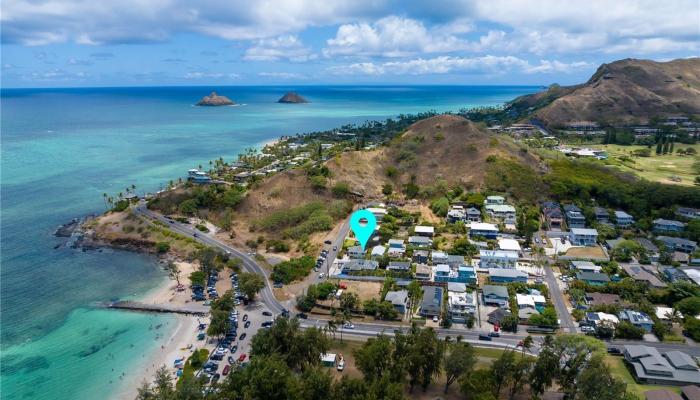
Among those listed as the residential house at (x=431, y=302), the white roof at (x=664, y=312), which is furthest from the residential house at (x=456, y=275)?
the white roof at (x=664, y=312)

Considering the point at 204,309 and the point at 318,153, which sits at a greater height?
the point at 318,153

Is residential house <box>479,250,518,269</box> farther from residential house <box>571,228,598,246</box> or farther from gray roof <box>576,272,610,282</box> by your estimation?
residential house <box>571,228,598,246</box>

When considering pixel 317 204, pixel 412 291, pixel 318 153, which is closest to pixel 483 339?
pixel 412 291

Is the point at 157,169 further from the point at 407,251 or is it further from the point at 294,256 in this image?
the point at 407,251

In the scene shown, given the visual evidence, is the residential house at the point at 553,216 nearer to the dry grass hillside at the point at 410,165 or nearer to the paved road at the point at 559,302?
the dry grass hillside at the point at 410,165

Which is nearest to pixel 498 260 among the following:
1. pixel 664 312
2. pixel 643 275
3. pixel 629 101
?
pixel 643 275

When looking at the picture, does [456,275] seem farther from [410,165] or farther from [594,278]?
[410,165]

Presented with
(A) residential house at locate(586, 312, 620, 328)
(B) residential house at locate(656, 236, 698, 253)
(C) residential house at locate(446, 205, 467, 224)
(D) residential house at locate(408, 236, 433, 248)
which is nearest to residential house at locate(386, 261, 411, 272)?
(D) residential house at locate(408, 236, 433, 248)

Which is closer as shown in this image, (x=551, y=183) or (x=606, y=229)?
(x=606, y=229)
